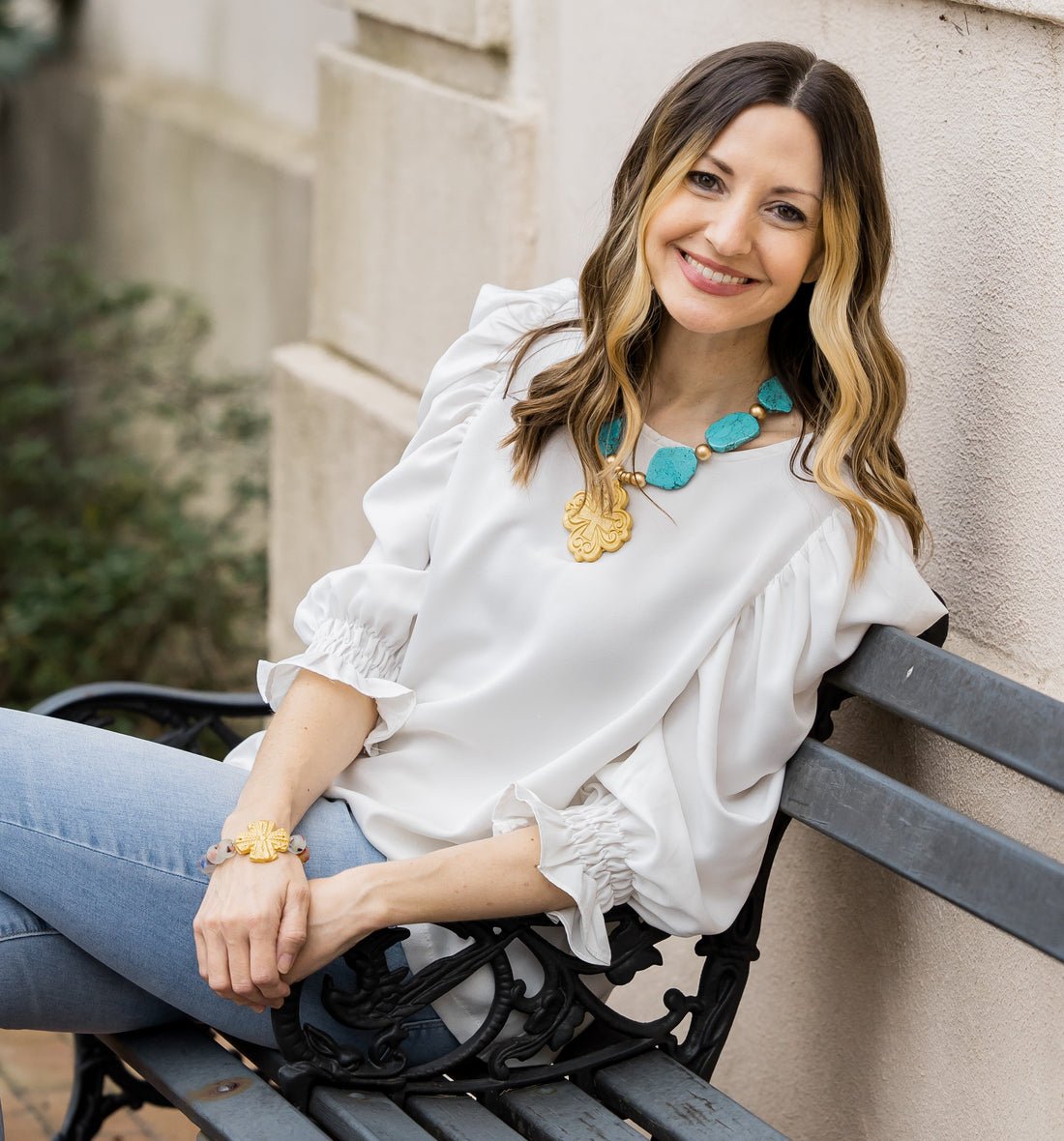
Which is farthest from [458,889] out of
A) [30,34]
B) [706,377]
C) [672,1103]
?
[30,34]

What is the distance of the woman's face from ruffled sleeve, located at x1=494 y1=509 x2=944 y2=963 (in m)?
0.29

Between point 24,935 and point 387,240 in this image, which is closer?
point 24,935

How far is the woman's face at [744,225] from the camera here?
1855mm

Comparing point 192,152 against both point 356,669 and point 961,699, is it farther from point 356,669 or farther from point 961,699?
point 961,699

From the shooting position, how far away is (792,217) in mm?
1891

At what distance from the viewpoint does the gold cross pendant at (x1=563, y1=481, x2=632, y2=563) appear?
2023 mm

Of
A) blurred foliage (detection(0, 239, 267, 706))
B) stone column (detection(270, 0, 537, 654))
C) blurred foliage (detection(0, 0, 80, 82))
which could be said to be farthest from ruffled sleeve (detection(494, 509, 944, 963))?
blurred foliage (detection(0, 0, 80, 82))

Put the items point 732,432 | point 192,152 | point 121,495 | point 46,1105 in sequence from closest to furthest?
point 732,432 → point 46,1105 → point 121,495 → point 192,152

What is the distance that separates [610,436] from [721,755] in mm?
454

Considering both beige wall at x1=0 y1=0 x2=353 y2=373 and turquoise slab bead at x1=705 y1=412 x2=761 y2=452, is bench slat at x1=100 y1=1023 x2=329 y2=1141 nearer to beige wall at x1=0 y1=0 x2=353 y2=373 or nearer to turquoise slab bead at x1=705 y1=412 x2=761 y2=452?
turquoise slab bead at x1=705 y1=412 x2=761 y2=452

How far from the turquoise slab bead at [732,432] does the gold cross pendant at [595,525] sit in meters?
0.13

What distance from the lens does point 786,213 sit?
189 cm

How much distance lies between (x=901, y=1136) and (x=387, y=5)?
2350 millimetres

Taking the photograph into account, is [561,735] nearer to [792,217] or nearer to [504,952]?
[504,952]
